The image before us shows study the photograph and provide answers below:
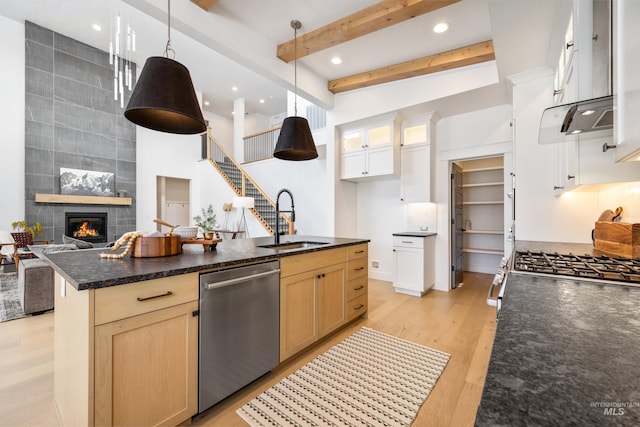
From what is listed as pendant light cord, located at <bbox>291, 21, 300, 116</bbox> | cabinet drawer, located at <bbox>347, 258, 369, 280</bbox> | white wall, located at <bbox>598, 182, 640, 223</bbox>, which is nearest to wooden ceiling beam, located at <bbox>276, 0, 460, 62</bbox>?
pendant light cord, located at <bbox>291, 21, 300, 116</bbox>

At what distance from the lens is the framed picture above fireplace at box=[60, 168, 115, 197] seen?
19.7 ft

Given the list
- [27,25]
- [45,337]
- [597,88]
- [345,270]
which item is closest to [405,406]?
[345,270]

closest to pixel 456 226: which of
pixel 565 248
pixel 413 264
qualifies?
pixel 413 264

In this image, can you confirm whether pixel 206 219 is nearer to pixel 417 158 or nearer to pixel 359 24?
pixel 417 158

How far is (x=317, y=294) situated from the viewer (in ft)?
7.97

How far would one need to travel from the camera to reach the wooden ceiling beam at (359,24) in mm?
2672

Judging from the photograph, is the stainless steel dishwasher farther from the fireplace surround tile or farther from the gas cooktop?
the fireplace surround tile

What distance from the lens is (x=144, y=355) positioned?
133 cm

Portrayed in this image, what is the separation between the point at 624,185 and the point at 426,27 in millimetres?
2472

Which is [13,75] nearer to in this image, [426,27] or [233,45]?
[233,45]

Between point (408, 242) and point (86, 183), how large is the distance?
7135 mm

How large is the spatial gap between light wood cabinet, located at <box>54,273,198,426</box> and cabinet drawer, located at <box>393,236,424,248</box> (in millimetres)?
3332

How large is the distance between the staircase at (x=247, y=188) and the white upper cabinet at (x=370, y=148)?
170cm

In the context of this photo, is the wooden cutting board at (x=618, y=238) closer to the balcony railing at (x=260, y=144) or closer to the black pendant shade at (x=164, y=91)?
the black pendant shade at (x=164, y=91)
